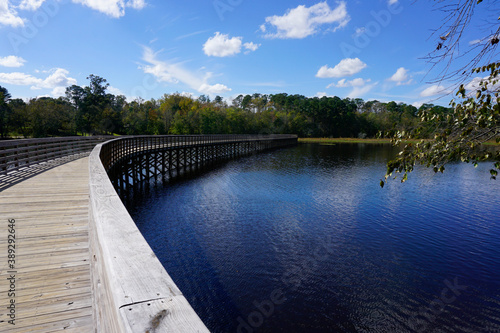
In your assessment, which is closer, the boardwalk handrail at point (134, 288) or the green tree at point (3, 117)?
the boardwalk handrail at point (134, 288)

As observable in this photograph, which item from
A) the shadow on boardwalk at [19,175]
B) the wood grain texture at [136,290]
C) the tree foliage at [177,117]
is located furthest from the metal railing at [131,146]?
the tree foliage at [177,117]

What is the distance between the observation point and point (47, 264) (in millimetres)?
3645

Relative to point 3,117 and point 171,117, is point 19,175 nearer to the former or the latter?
point 3,117

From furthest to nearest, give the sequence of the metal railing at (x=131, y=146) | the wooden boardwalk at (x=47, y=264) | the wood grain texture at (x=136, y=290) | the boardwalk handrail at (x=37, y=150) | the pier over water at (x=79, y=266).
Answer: the metal railing at (x=131, y=146) → the boardwalk handrail at (x=37, y=150) → the wooden boardwalk at (x=47, y=264) → the pier over water at (x=79, y=266) → the wood grain texture at (x=136, y=290)

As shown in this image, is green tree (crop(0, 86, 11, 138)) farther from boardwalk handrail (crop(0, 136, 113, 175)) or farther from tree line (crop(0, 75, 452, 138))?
boardwalk handrail (crop(0, 136, 113, 175))

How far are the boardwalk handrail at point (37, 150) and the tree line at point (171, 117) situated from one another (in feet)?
37.4

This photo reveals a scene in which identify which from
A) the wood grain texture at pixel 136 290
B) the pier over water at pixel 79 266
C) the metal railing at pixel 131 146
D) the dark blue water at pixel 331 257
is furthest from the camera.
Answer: the metal railing at pixel 131 146

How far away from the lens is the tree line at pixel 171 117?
163ft

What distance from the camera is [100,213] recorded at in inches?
82.1

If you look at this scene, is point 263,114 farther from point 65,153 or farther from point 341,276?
point 341,276

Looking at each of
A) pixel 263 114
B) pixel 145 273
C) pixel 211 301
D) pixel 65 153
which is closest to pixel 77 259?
pixel 145 273

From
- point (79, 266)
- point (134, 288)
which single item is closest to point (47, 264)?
point (79, 266)

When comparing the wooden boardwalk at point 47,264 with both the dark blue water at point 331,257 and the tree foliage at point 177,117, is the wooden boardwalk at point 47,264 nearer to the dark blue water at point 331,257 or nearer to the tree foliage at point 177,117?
the dark blue water at point 331,257

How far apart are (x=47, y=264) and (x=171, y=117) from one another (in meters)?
69.1
